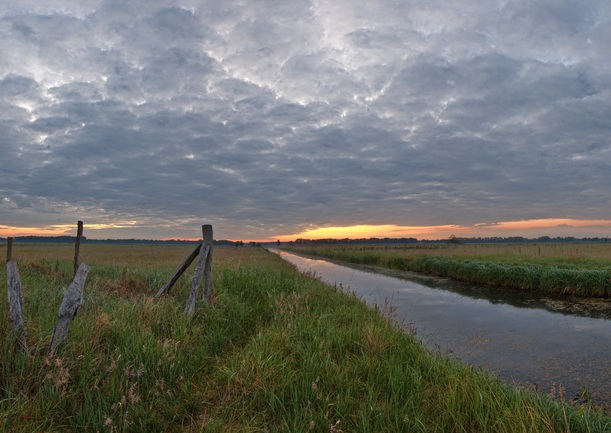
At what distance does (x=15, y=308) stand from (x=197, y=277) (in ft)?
12.6

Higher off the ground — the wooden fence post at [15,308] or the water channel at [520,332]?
the wooden fence post at [15,308]

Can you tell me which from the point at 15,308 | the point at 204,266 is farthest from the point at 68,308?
the point at 204,266

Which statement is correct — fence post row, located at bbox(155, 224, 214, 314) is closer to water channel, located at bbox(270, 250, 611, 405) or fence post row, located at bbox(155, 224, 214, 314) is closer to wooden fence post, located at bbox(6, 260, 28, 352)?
wooden fence post, located at bbox(6, 260, 28, 352)

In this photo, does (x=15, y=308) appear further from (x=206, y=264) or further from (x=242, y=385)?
(x=206, y=264)

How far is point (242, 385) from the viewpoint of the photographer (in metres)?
5.43

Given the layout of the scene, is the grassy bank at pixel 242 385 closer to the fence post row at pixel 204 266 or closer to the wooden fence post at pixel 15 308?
the wooden fence post at pixel 15 308

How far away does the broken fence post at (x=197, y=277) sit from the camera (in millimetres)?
8555

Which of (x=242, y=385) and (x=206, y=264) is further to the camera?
(x=206, y=264)

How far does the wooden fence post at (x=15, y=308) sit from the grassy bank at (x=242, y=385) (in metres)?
→ 0.16

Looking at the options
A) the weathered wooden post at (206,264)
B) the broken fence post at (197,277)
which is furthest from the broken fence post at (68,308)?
the weathered wooden post at (206,264)

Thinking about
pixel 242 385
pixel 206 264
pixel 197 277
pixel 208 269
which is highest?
pixel 206 264

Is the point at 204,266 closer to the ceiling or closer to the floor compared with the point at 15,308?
closer to the ceiling

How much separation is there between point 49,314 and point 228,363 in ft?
11.3

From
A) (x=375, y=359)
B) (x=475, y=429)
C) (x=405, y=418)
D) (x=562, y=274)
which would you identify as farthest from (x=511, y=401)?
(x=562, y=274)
